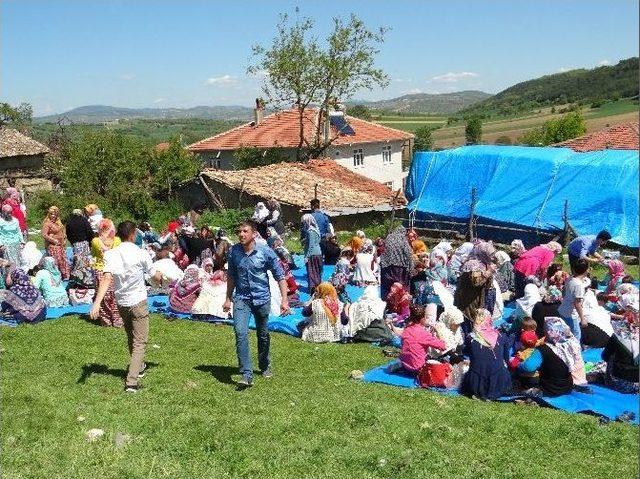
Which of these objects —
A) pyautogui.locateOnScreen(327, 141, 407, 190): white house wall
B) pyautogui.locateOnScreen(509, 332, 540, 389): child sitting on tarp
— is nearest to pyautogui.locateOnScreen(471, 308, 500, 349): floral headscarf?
pyautogui.locateOnScreen(509, 332, 540, 389): child sitting on tarp

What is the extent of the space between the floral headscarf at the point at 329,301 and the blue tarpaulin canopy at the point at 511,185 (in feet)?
14.4

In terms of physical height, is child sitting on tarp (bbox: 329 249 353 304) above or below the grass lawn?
below

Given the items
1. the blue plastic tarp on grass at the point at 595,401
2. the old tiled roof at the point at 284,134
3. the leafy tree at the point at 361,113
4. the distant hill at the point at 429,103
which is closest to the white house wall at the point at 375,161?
the old tiled roof at the point at 284,134

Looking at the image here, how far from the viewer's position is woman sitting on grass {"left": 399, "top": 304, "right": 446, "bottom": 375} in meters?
8.21

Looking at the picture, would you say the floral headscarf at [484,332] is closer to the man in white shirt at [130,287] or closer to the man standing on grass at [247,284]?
the man standing on grass at [247,284]

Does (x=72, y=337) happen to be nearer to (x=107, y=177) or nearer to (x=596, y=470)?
(x=596, y=470)

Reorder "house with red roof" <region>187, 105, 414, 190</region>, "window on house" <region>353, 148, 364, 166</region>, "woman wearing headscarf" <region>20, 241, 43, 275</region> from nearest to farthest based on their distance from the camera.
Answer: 1. "woman wearing headscarf" <region>20, 241, 43, 275</region>
2. "house with red roof" <region>187, 105, 414, 190</region>
3. "window on house" <region>353, 148, 364, 166</region>

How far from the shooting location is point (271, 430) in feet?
20.1

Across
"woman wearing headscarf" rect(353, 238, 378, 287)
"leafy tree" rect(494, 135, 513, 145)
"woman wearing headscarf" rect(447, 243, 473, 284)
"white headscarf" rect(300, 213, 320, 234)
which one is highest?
"white headscarf" rect(300, 213, 320, 234)

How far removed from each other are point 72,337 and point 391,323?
469 cm

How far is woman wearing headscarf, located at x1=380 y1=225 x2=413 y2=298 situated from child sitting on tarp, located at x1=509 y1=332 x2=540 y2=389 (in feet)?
12.1

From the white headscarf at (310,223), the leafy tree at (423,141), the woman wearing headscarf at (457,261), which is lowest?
the leafy tree at (423,141)

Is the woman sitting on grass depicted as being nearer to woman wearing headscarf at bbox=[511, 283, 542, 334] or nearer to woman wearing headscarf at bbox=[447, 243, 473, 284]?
woman wearing headscarf at bbox=[511, 283, 542, 334]

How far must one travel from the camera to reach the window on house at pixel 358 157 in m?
50.6
